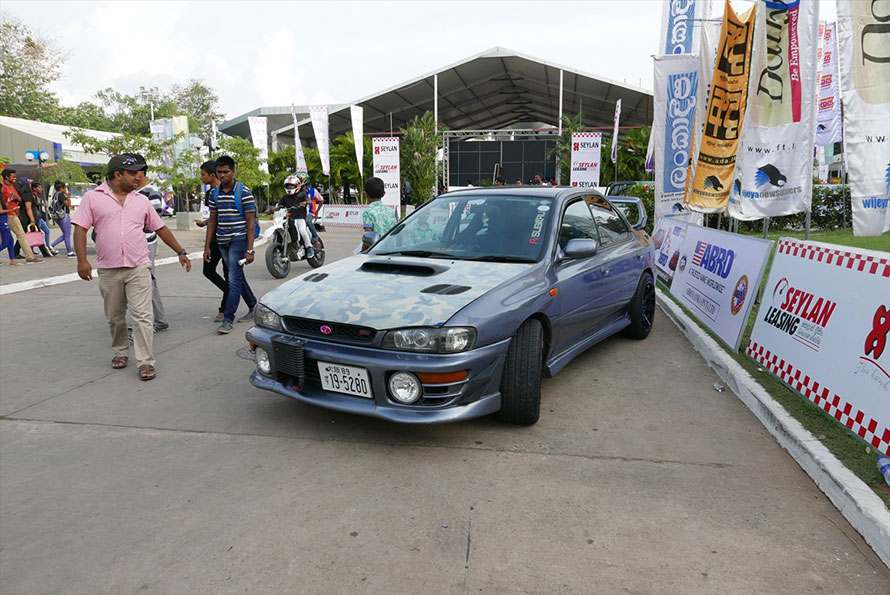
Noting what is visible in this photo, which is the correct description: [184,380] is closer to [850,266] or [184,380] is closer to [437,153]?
[850,266]

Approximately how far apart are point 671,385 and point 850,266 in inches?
60.2

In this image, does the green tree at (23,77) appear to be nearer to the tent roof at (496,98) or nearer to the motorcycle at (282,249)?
the tent roof at (496,98)

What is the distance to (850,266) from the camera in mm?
3824

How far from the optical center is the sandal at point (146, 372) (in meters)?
4.86

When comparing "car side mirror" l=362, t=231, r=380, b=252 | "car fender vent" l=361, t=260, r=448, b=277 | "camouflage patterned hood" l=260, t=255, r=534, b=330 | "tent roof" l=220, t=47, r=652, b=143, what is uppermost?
"tent roof" l=220, t=47, r=652, b=143

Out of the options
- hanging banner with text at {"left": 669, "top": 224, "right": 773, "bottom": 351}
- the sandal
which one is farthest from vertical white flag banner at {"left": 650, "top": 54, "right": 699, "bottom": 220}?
the sandal

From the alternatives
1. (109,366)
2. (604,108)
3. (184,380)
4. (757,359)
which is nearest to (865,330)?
(757,359)

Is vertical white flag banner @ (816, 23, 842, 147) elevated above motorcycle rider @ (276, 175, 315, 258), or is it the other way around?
vertical white flag banner @ (816, 23, 842, 147)

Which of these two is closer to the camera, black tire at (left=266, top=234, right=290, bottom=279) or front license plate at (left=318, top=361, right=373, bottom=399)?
front license plate at (left=318, top=361, right=373, bottom=399)

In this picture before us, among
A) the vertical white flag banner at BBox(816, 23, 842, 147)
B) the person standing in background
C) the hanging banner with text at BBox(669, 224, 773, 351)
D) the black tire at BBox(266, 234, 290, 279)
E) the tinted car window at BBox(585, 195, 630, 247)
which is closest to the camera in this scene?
the hanging banner with text at BBox(669, 224, 773, 351)

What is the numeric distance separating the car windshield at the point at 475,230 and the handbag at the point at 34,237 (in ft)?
34.0

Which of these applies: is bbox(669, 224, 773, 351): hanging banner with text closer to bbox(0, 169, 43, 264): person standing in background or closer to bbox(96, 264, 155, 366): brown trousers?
bbox(96, 264, 155, 366): brown trousers

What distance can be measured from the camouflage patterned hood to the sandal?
1642mm

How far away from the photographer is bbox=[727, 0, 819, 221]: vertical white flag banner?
662 cm
